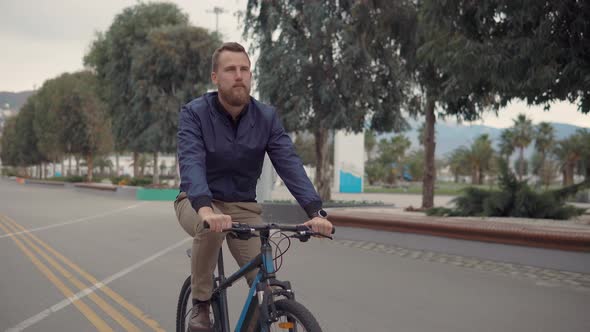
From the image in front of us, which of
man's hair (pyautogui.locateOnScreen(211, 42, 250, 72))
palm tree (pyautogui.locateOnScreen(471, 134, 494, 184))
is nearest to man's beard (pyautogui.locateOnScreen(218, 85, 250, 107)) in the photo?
man's hair (pyautogui.locateOnScreen(211, 42, 250, 72))

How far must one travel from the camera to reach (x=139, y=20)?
43781 millimetres

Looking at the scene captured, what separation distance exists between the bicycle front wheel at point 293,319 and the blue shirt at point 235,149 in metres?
0.56

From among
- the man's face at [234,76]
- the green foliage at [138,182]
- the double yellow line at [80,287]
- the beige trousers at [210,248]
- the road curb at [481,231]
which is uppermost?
the man's face at [234,76]

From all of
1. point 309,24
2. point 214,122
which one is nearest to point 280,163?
point 214,122

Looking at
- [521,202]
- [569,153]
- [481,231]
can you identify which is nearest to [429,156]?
[521,202]

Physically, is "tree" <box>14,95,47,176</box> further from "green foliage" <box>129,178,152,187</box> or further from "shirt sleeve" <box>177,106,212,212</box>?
"shirt sleeve" <box>177,106,212,212</box>

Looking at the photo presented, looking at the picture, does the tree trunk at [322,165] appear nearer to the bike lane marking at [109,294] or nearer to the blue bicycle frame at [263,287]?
the bike lane marking at [109,294]

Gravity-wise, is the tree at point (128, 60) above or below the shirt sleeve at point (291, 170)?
above

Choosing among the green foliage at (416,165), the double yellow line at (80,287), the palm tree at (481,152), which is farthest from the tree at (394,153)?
the double yellow line at (80,287)

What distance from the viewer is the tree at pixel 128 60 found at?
140 feet

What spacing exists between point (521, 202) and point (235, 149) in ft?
43.7

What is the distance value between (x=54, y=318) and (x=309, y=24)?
62.0ft

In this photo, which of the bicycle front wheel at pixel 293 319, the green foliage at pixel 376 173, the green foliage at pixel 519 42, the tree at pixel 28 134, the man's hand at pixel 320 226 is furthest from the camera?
the green foliage at pixel 376 173

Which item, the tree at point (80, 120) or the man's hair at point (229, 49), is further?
the tree at point (80, 120)
